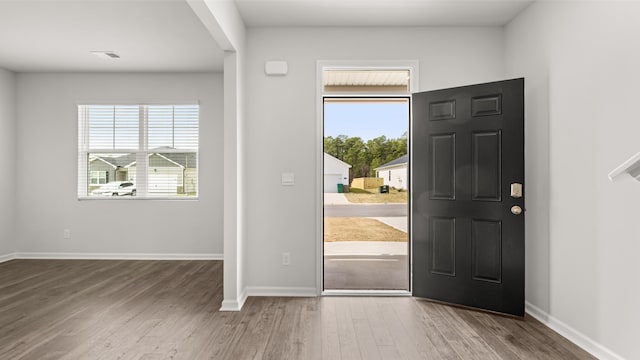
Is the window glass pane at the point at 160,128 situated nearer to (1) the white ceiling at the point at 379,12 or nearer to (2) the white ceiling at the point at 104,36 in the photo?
(2) the white ceiling at the point at 104,36

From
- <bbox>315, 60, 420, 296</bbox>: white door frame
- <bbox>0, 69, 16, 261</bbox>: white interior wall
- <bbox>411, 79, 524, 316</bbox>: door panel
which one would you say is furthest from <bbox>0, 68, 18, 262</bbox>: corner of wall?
<bbox>411, 79, 524, 316</bbox>: door panel

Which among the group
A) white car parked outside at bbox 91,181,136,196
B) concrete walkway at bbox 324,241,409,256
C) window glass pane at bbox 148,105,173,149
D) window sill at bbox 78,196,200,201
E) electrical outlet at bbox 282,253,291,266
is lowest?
concrete walkway at bbox 324,241,409,256

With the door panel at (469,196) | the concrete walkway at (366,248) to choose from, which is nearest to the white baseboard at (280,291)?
the door panel at (469,196)

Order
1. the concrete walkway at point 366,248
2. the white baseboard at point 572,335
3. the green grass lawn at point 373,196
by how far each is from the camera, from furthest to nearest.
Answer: the concrete walkway at point 366,248
the green grass lawn at point 373,196
the white baseboard at point 572,335

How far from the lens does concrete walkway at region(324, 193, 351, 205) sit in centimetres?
500

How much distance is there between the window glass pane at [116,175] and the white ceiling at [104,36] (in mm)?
1288

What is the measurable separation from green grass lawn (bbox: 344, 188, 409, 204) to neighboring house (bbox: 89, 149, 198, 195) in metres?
2.39

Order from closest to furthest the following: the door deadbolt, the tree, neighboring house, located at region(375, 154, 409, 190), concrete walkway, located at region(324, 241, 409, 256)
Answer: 1. the door deadbolt
2. neighboring house, located at region(375, 154, 409, 190)
3. the tree
4. concrete walkway, located at region(324, 241, 409, 256)

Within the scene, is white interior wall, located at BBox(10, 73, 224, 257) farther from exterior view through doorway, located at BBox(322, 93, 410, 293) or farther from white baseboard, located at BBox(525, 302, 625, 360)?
white baseboard, located at BBox(525, 302, 625, 360)

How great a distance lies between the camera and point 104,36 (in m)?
4.23

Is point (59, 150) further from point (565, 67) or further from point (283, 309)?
point (565, 67)

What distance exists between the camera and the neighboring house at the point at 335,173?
15.6 ft

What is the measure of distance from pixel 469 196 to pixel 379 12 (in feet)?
6.32

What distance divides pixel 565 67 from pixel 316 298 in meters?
2.98
